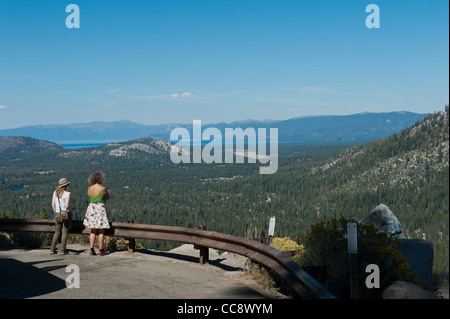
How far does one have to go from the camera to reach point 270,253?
9.48 metres

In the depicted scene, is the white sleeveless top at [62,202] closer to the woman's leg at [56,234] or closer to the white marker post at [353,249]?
the woman's leg at [56,234]

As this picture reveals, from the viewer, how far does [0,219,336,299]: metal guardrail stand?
310 inches

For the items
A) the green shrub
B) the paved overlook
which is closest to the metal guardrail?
the paved overlook

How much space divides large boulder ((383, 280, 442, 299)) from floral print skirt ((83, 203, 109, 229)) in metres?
7.62

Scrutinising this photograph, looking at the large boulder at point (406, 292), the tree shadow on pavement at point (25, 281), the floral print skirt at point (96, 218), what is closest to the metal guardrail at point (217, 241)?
the floral print skirt at point (96, 218)

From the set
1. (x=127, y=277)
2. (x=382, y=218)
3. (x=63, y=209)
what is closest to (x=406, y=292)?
(x=127, y=277)

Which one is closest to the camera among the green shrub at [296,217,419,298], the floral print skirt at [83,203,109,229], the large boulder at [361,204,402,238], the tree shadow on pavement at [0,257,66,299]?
the tree shadow on pavement at [0,257,66,299]

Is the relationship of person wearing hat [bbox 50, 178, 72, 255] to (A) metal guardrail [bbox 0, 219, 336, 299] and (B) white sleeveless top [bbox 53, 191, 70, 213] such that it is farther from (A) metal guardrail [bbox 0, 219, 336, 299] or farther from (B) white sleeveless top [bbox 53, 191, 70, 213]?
(A) metal guardrail [bbox 0, 219, 336, 299]

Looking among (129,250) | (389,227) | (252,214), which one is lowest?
(252,214)

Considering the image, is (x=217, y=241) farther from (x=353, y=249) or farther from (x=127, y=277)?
→ (x=353, y=249)

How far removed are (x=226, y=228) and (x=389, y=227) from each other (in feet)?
297
